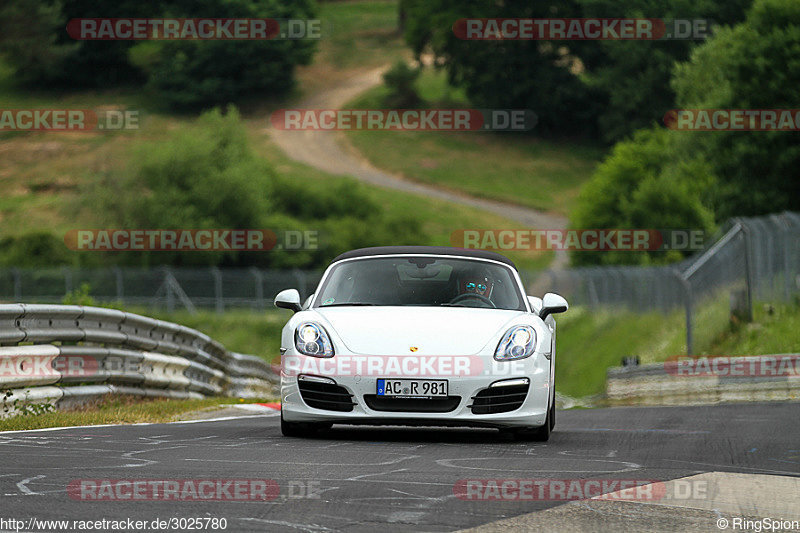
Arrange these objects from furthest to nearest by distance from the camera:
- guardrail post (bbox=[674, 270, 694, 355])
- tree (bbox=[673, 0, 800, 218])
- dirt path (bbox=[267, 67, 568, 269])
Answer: dirt path (bbox=[267, 67, 568, 269]) < tree (bbox=[673, 0, 800, 218]) < guardrail post (bbox=[674, 270, 694, 355])

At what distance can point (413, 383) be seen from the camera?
9469 millimetres

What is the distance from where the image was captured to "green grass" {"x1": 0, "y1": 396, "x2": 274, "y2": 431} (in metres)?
11.0

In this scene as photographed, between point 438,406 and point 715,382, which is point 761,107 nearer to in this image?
point 715,382

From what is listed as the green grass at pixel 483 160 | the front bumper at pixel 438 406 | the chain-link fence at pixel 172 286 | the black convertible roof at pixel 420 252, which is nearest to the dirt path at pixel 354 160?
the green grass at pixel 483 160

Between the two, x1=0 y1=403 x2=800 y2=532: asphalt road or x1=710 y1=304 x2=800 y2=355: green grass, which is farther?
x1=710 y1=304 x2=800 y2=355: green grass

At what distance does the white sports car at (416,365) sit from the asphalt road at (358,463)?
0.24 m

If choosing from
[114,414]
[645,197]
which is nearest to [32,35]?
[645,197]

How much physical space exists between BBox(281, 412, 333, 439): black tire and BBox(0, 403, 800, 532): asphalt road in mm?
124

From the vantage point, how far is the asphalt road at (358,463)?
5.95 metres

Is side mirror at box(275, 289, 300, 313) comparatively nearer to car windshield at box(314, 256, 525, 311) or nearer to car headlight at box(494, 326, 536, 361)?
car windshield at box(314, 256, 525, 311)

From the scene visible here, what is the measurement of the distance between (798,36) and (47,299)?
26.3 m

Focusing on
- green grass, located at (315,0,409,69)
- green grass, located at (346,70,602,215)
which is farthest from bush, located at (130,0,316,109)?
→ green grass, located at (346,70,602,215)

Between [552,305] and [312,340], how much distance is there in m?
2.08

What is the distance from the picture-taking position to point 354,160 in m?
96.1
